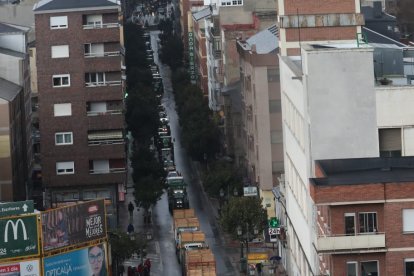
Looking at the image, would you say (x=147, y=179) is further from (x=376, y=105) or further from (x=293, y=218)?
(x=376, y=105)

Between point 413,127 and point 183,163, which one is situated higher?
point 413,127

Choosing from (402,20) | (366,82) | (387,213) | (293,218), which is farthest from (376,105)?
(402,20)

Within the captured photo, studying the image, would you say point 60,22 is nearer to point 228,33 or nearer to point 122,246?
point 122,246

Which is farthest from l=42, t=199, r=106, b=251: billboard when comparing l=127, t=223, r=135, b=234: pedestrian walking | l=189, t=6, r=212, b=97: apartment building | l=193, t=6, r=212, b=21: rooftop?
l=193, t=6, r=212, b=21: rooftop

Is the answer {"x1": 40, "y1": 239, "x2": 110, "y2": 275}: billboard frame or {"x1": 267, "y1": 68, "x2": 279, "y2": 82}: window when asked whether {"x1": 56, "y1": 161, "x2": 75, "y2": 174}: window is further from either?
{"x1": 40, "y1": 239, "x2": 110, "y2": 275}: billboard frame

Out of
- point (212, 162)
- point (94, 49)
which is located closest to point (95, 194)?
point (94, 49)
